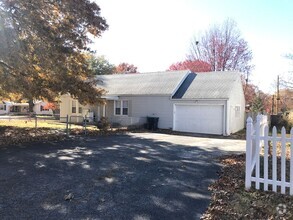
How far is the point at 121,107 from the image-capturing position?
24109mm

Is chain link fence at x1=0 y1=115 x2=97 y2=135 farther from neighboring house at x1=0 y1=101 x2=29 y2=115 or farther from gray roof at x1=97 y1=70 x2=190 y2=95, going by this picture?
neighboring house at x1=0 y1=101 x2=29 y2=115

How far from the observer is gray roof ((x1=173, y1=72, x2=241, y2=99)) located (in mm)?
19984

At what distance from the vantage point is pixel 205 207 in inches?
186

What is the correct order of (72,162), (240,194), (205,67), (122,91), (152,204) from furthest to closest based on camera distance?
1. (205,67)
2. (122,91)
3. (72,162)
4. (240,194)
5. (152,204)

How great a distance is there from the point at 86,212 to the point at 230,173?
152 inches

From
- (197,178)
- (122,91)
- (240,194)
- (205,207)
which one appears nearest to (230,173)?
(197,178)

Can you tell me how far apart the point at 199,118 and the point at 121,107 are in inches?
288

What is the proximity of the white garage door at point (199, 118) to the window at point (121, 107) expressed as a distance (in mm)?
4878

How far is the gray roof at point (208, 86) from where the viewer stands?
65.6 ft

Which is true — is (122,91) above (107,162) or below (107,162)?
above

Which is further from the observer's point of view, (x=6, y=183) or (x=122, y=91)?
(x=122, y=91)

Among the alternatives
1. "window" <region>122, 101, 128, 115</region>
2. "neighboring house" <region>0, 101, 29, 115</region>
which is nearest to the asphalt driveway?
"window" <region>122, 101, 128, 115</region>

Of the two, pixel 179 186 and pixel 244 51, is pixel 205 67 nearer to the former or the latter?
pixel 244 51

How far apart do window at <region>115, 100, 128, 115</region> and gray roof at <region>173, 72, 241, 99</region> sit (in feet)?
15.6
